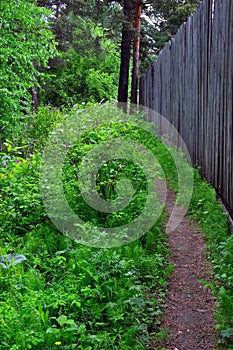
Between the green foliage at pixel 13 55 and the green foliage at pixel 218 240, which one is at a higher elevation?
the green foliage at pixel 13 55

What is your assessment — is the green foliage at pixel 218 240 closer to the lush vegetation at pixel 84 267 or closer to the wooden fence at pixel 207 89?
the lush vegetation at pixel 84 267

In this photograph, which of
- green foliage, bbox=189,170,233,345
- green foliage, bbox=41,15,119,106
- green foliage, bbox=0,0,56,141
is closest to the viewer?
green foliage, bbox=189,170,233,345

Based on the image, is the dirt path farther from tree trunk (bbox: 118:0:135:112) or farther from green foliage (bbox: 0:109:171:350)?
tree trunk (bbox: 118:0:135:112)

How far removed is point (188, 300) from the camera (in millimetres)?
3326

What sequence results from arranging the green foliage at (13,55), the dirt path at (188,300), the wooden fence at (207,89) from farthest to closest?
the green foliage at (13,55) < the wooden fence at (207,89) < the dirt path at (188,300)

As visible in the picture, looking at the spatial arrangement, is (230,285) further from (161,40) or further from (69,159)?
(161,40)

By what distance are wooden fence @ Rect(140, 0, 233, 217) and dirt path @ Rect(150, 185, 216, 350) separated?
61cm

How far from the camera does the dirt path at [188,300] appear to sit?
282 cm

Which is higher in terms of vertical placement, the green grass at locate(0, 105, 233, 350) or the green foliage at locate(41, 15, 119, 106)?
the green foliage at locate(41, 15, 119, 106)

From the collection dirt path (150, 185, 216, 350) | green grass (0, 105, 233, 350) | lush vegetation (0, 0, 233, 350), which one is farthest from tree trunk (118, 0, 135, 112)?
dirt path (150, 185, 216, 350)

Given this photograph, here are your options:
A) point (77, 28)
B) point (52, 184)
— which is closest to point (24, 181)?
point (52, 184)

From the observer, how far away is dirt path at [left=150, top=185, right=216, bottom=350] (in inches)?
111

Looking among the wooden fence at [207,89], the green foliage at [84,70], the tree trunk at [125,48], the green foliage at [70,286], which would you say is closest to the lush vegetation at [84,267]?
the green foliage at [70,286]

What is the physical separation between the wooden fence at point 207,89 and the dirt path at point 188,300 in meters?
0.61
